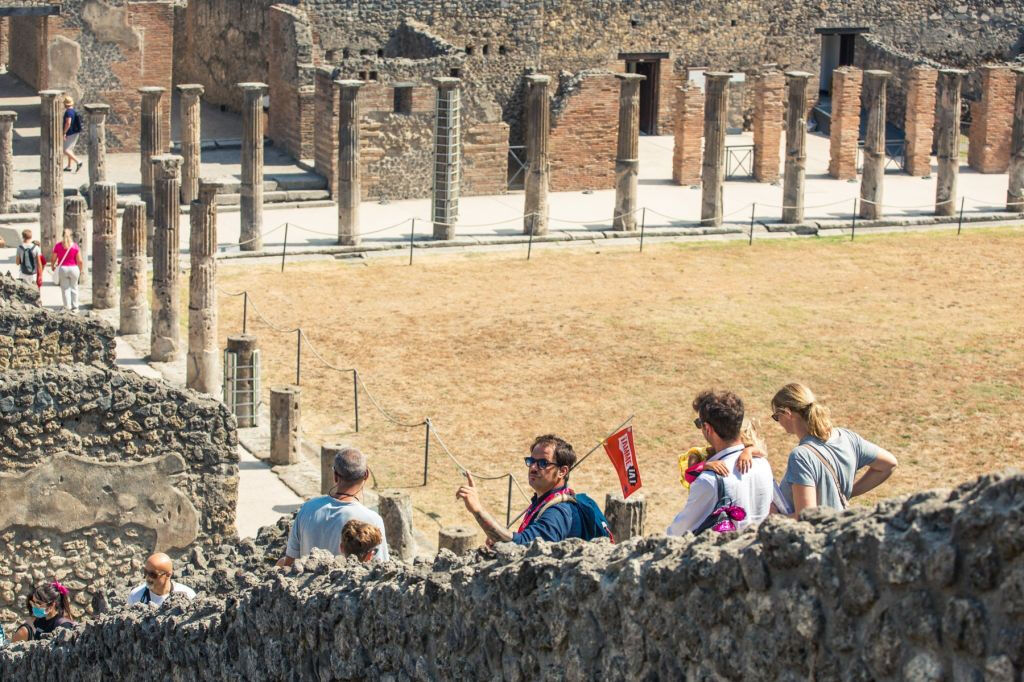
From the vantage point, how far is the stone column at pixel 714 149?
28422 mm

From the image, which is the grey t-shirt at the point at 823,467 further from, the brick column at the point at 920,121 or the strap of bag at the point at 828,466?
the brick column at the point at 920,121

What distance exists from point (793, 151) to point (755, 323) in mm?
7363

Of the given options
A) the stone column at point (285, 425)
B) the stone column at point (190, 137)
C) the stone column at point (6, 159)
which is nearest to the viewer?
the stone column at point (285, 425)

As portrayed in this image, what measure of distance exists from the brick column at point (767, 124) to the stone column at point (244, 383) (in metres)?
15.8

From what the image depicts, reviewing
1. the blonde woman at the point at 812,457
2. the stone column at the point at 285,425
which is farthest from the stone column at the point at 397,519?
the blonde woman at the point at 812,457

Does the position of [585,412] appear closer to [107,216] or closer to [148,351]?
[148,351]

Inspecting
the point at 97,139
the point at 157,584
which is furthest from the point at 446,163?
the point at 157,584

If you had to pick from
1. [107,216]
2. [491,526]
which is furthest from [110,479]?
[107,216]

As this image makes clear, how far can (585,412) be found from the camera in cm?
1859

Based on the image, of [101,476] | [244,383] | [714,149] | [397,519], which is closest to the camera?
[101,476]

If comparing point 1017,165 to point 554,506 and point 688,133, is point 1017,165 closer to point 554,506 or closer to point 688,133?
point 688,133

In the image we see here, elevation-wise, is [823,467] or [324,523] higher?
[823,467]

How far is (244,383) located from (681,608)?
509 inches

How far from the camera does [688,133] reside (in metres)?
31.6
